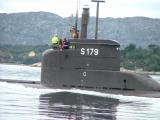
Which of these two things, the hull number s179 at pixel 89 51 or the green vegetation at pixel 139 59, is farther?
the green vegetation at pixel 139 59

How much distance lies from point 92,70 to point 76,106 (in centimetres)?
771

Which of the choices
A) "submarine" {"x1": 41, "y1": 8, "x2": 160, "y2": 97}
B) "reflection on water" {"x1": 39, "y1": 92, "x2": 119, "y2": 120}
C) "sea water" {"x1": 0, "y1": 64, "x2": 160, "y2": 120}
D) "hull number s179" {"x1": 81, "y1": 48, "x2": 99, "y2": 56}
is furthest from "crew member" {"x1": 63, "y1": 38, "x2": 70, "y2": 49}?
"reflection on water" {"x1": 39, "y1": 92, "x2": 119, "y2": 120}

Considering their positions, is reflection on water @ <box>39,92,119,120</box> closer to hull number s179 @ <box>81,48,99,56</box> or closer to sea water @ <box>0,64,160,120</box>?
sea water @ <box>0,64,160,120</box>

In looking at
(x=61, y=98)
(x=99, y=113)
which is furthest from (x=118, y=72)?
(x=99, y=113)

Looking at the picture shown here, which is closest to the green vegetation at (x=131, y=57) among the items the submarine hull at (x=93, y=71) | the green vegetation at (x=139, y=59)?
the green vegetation at (x=139, y=59)

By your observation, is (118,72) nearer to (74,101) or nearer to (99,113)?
(74,101)

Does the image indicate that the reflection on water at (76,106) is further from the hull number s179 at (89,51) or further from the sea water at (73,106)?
the hull number s179 at (89,51)

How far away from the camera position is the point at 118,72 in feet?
94.7

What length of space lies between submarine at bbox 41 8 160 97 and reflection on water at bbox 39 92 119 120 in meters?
1.97

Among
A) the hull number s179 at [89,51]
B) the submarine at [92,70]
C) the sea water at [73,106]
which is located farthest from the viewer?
the hull number s179 at [89,51]

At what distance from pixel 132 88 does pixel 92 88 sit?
1.89 meters

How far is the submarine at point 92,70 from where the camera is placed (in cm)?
2873

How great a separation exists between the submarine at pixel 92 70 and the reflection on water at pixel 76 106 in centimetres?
197

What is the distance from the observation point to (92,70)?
29.2 metres
